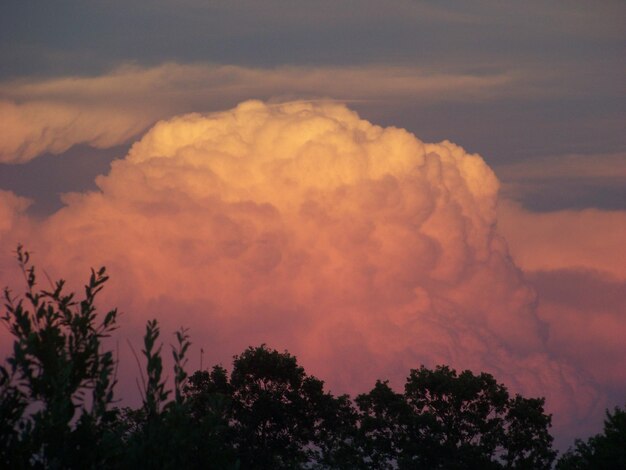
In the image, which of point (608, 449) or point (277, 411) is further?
point (277, 411)

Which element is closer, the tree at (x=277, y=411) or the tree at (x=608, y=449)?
the tree at (x=608, y=449)

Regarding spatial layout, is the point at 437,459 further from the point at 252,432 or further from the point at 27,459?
the point at 27,459

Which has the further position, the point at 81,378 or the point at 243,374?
the point at 243,374

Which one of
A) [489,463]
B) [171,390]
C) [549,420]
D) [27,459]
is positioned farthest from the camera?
[549,420]

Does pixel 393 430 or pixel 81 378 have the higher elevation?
pixel 393 430

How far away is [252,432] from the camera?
275 ft

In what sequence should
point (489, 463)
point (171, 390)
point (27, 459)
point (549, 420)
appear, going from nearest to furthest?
point (27, 459) → point (171, 390) → point (489, 463) → point (549, 420)

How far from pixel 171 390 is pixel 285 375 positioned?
61.4 meters

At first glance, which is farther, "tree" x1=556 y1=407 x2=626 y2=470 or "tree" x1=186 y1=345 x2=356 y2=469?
"tree" x1=186 y1=345 x2=356 y2=469

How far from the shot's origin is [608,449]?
6619 cm

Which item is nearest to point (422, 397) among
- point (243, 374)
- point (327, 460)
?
point (327, 460)

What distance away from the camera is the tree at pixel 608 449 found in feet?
216

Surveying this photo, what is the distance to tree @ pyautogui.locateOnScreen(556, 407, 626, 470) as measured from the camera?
65.9 meters

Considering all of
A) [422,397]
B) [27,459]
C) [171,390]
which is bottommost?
[27,459]
